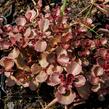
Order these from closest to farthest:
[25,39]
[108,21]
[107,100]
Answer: [25,39], [107,100], [108,21]

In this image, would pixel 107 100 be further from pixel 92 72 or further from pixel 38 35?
pixel 38 35

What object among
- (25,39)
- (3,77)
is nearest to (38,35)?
(25,39)

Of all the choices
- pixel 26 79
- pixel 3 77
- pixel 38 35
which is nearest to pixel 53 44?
pixel 38 35

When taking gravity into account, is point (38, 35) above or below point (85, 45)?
above

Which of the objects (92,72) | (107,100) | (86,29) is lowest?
(107,100)

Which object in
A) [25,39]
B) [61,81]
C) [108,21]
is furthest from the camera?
[108,21]

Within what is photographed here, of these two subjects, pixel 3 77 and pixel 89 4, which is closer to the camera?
pixel 3 77
